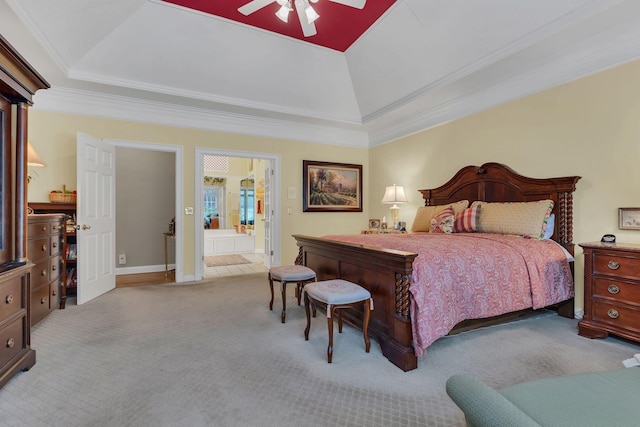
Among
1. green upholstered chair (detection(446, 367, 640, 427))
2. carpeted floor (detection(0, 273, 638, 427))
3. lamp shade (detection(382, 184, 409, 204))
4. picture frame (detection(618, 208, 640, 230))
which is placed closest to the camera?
green upholstered chair (detection(446, 367, 640, 427))

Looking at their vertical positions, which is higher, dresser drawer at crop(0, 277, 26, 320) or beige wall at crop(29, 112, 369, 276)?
beige wall at crop(29, 112, 369, 276)

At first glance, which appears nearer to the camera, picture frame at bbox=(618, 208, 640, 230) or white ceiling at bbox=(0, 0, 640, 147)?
picture frame at bbox=(618, 208, 640, 230)

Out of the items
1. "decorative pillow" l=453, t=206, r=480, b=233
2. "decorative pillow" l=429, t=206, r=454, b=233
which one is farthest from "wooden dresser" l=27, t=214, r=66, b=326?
"decorative pillow" l=453, t=206, r=480, b=233

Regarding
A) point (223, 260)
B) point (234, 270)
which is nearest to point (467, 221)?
point (234, 270)

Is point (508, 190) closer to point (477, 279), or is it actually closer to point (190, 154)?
point (477, 279)

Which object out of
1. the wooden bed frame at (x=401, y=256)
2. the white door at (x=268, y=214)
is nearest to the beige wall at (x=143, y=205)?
the white door at (x=268, y=214)

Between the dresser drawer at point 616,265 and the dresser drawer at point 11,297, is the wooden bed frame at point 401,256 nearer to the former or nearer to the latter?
the dresser drawer at point 616,265

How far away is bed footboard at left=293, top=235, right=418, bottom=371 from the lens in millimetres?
2020

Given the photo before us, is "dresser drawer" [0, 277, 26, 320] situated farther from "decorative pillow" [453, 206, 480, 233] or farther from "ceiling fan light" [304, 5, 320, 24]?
"decorative pillow" [453, 206, 480, 233]

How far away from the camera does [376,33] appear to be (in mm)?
3705

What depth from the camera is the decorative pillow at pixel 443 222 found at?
368 cm

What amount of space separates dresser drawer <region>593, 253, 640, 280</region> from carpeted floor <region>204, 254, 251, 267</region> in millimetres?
5483

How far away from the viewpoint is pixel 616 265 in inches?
91.9

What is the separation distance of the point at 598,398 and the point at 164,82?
15.7 ft
